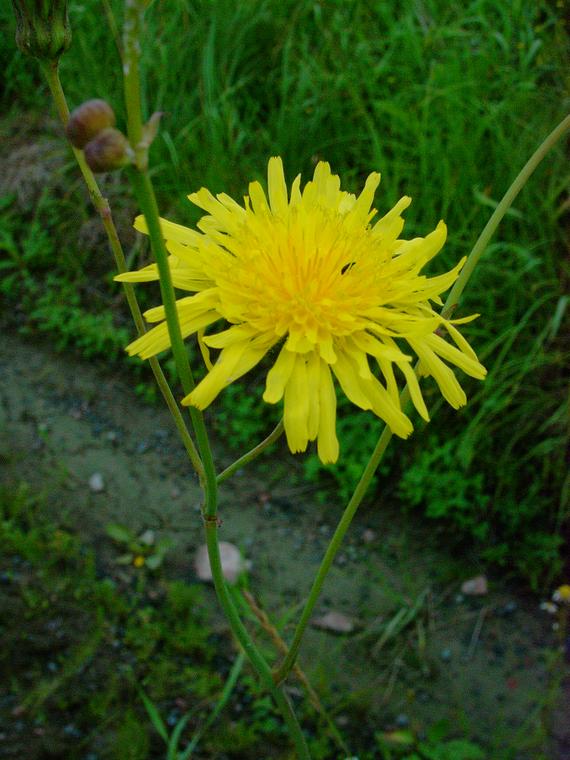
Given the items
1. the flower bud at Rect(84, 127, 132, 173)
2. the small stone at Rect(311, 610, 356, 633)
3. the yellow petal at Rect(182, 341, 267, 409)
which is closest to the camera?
the flower bud at Rect(84, 127, 132, 173)

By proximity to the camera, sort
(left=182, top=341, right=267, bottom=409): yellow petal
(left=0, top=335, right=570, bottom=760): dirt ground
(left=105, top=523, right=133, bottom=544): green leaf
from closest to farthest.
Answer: (left=182, top=341, right=267, bottom=409): yellow petal, (left=0, top=335, right=570, bottom=760): dirt ground, (left=105, top=523, right=133, bottom=544): green leaf

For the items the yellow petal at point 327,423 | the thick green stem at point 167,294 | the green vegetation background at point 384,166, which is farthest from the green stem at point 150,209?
the green vegetation background at point 384,166

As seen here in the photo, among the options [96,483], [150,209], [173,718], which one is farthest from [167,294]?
[96,483]

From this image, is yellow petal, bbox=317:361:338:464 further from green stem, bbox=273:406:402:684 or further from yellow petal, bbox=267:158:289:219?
yellow petal, bbox=267:158:289:219

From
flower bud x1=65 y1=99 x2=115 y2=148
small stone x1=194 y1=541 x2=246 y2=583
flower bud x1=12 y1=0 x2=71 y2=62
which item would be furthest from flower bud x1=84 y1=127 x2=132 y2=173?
small stone x1=194 y1=541 x2=246 y2=583

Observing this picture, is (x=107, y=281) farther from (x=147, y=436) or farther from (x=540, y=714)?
(x=540, y=714)

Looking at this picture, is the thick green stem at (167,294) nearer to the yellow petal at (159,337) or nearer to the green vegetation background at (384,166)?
the yellow petal at (159,337)
